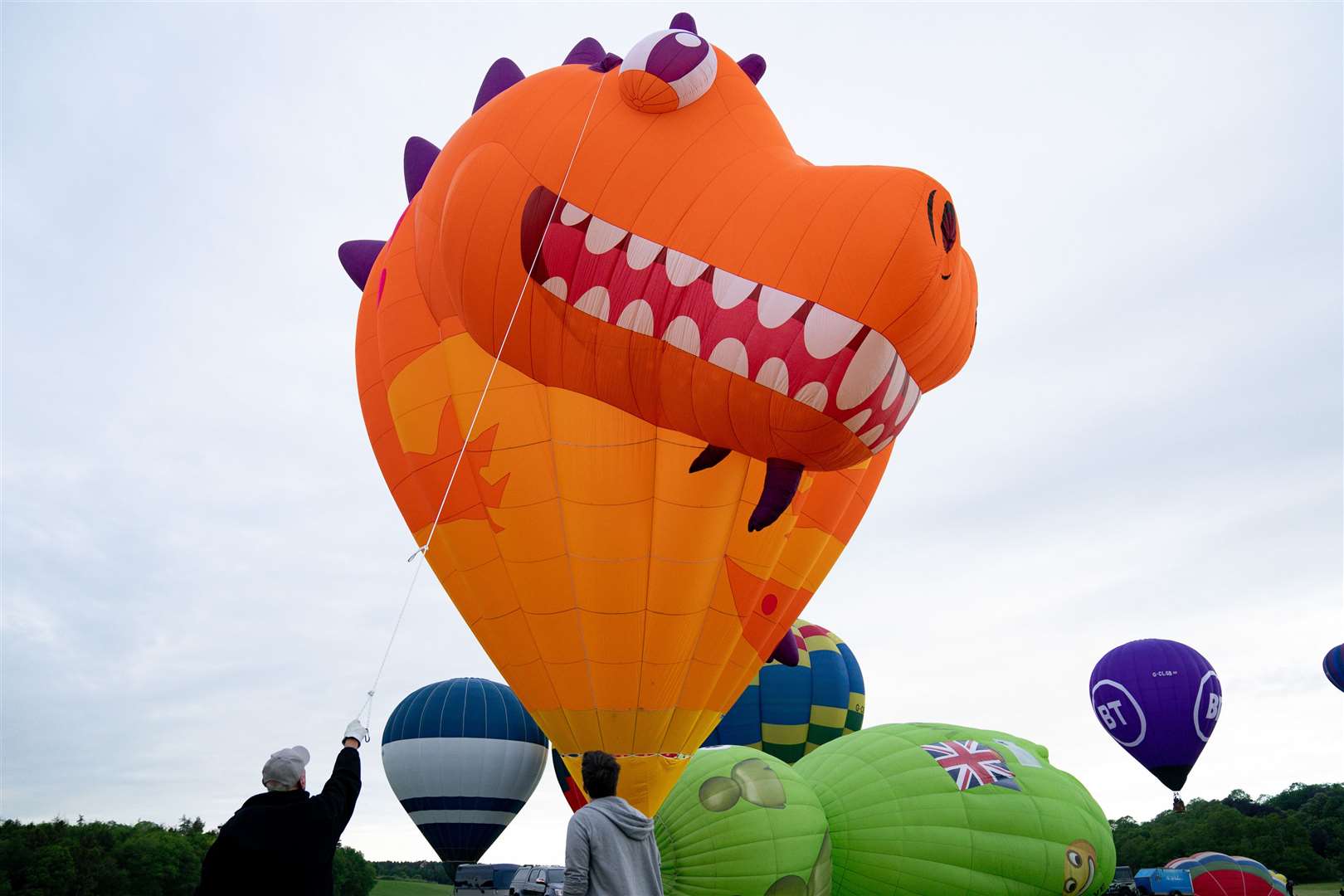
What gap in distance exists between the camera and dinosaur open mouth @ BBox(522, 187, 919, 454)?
18.4ft

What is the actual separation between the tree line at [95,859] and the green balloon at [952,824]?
13.8 metres

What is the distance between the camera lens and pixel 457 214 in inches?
260

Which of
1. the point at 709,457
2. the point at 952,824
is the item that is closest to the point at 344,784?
the point at 709,457

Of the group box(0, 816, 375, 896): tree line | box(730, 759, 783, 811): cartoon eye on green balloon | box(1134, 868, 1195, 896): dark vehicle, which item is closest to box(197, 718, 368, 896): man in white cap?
box(730, 759, 783, 811): cartoon eye on green balloon

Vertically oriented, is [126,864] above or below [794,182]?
below

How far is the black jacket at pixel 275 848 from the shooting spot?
7.49 ft

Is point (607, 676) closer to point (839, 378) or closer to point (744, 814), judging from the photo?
point (744, 814)

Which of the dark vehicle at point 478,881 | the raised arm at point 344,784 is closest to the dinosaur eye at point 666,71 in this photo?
the raised arm at point 344,784

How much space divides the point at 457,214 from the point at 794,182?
2119 mm

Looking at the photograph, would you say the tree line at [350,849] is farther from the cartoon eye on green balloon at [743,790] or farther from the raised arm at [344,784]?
the raised arm at [344,784]

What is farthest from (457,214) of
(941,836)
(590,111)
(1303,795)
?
(1303,795)

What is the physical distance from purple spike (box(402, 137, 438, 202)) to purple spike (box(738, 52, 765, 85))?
2698 mm

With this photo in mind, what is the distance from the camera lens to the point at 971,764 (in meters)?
9.16

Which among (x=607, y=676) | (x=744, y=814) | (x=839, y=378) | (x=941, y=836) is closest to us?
(x=839, y=378)
